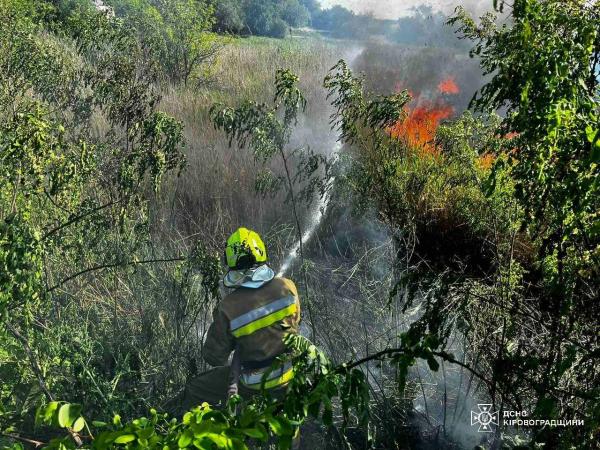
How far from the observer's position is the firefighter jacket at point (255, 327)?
3586 mm

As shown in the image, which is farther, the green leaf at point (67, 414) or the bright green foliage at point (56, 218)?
the bright green foliage at point (56, 218)

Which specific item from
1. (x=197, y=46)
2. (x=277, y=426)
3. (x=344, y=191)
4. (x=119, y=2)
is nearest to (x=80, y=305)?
(x=344, y=191)

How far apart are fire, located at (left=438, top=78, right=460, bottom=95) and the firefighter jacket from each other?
811 centimetres

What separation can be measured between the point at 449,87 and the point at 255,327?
8409 mm

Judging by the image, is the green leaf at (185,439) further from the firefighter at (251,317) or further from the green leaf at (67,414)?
the firefighter at (251,317)

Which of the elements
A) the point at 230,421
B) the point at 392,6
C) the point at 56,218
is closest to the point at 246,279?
the point at 56,218

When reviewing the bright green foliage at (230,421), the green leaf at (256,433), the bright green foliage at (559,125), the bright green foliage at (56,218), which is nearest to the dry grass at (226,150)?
the bright green foliage at (56,218)

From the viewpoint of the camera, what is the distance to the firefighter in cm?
359

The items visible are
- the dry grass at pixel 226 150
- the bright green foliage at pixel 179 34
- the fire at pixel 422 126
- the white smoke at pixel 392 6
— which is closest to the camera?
the dry grass at pixel 226 150

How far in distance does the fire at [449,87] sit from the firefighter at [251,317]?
8071 mm

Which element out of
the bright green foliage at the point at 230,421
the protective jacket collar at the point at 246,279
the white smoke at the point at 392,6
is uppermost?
the white smoke at the point at 392,6

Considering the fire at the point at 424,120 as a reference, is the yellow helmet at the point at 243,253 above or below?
above

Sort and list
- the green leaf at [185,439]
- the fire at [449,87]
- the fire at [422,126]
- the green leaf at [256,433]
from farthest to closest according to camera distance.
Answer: the fire at [449,87]
the fire at [422,126]
the green leaf at [256,433]
the green leaf at [185,439]

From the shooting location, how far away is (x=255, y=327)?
3592 mm
